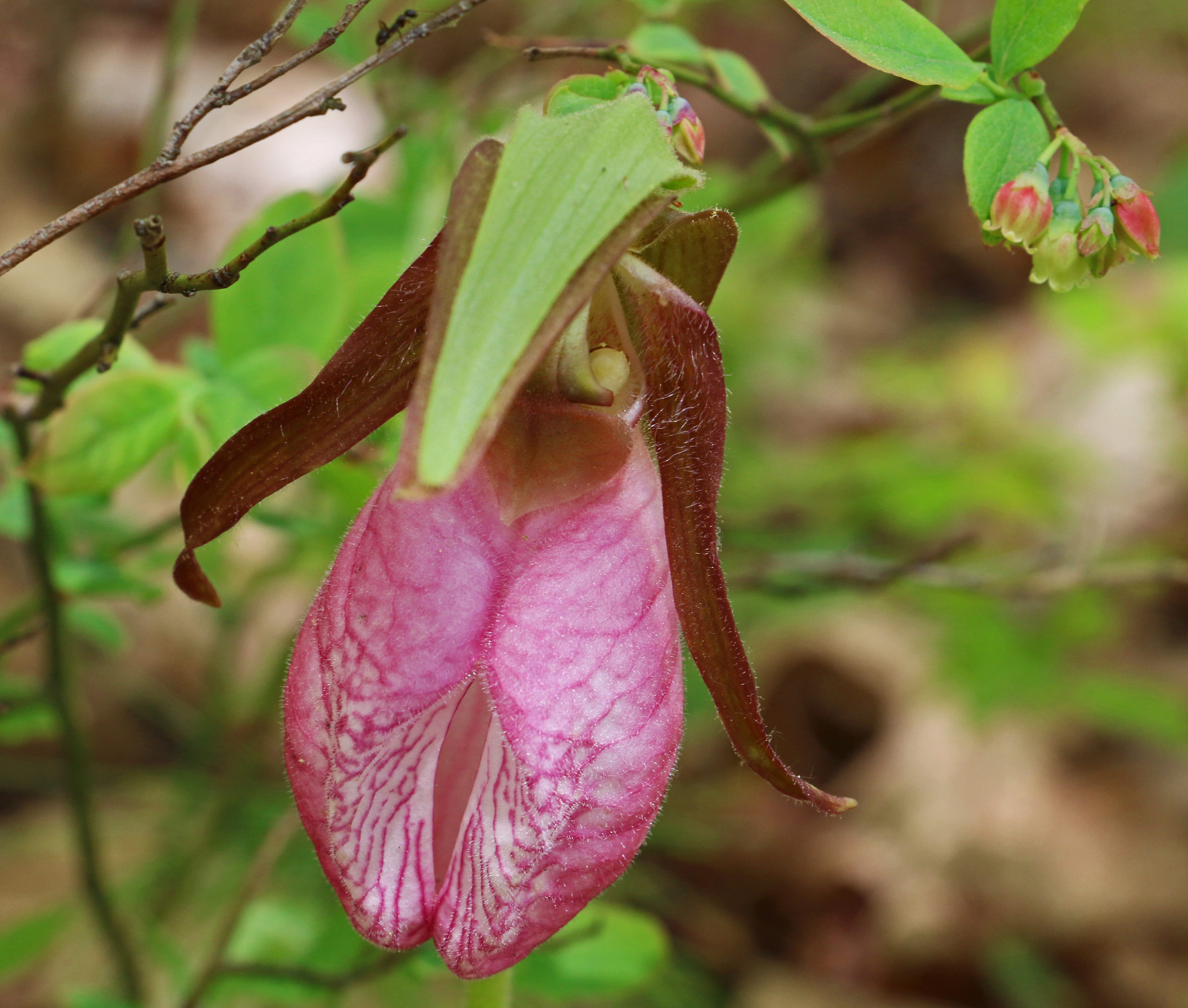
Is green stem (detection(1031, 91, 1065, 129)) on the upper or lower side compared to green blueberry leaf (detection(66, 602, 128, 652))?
upper

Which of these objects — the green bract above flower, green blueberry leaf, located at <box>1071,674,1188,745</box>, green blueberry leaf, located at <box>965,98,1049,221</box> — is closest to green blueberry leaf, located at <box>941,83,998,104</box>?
green blueberry leaf, located at <box>965,98,1049,221</box>

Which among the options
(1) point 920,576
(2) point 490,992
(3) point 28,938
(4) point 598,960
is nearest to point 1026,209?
(2) point 490,992

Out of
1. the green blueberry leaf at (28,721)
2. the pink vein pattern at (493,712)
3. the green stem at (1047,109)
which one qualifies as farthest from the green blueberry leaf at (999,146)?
the green blueberry leaf at (28,721)

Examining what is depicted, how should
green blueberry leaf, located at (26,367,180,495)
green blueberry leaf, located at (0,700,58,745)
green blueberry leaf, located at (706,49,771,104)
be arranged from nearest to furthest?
green blueberry leaf, located at (26,367,180,495), green blueberry leaf, located at (706,49,771,104), green blueberry leaf, located at (0,700,58,745)

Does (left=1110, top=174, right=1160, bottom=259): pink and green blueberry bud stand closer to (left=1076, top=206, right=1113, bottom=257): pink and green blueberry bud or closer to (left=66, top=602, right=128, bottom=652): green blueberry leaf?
(left=1076, top=206, right=1113, bottom=257): pink and green blueberry bud

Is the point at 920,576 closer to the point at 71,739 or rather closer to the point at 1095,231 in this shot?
the point at 1095,231

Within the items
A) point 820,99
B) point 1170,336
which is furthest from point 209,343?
→ point 820,99
